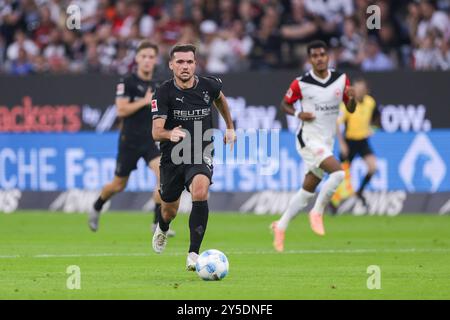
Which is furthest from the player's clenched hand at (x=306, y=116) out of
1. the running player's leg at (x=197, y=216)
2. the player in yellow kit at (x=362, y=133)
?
the player in yellow kit at (x=362, y=133)

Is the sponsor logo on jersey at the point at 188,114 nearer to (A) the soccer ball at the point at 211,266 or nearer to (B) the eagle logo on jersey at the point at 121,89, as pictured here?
(A) the soccer ball at the point at 211,266

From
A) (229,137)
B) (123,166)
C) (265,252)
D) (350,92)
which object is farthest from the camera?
(123,166)

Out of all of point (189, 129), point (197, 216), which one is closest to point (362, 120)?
point (189, 129)

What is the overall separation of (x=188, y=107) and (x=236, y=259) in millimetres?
2494

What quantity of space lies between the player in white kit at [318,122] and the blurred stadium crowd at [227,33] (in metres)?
6.87

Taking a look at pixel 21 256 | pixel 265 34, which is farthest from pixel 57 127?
pixel 21 256

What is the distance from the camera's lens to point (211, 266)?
38.6 ft

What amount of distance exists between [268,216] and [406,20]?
5.45 meters

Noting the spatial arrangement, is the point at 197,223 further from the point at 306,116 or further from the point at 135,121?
the point at 135,121

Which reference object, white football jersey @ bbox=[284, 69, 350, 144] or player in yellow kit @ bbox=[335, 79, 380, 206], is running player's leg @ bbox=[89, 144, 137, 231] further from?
player in yellow kit @ bbox=[335, 79, 380, 206]

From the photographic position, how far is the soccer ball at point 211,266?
11766mm

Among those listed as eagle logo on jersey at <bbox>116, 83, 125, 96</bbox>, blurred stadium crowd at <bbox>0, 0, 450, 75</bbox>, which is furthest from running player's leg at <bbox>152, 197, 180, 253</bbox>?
blurred stadium crowd at <bbox>0, 0, 450, 75</bbox>

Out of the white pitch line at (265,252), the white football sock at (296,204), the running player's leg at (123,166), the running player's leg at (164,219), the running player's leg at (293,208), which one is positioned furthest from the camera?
the running player's leg at (123,166)

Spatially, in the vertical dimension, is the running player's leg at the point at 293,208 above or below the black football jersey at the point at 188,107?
below
